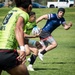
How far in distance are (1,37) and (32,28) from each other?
5.80 metres

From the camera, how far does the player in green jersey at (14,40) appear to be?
714cm

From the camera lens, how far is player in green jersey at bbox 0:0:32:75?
23.4 feet

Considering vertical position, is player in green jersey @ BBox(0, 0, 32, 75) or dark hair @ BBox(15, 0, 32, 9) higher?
dark hair @ BBox(15, 0, 32, 9)

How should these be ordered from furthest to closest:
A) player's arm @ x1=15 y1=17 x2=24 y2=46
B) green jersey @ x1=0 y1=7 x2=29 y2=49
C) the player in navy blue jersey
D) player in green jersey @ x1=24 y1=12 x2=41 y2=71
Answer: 1. the player in navy blue jersey
2. player in green jersey @ x1=24 y1=12 x2=41 y2=71
3. green jersey @ x1=0 y1=7 x2=29 y2=49
4. player's arm @ x1=15 y1=17 x2=24 y2=46

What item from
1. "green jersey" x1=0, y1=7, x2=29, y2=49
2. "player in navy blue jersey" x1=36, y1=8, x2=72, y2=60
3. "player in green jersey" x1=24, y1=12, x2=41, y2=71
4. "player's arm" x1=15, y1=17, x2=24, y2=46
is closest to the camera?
"player's arm" x1=15, y1=17, x2=24, y2=46

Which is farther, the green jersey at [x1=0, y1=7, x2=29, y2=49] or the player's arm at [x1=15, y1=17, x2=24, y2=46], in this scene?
the green jersey at [x1=0, y1=7, x2=29, y2=49]

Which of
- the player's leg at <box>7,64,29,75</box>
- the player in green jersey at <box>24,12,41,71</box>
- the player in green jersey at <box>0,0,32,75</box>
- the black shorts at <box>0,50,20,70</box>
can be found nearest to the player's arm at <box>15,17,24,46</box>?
the player in green jersey at <box>0,0,32,75</box>

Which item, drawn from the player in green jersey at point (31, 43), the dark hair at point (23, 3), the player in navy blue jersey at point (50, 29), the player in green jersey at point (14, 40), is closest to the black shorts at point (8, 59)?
the player in green jersey at point (14, 40)

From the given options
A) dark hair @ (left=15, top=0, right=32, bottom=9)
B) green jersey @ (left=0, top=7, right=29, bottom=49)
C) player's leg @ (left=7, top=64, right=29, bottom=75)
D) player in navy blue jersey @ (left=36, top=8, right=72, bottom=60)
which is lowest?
player in navy blue jersey @ (left=36, top=8, right=72, bottom=60)

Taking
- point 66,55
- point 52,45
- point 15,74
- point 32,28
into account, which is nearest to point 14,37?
point 15,74

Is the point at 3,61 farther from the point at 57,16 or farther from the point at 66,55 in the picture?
the point at 66,55

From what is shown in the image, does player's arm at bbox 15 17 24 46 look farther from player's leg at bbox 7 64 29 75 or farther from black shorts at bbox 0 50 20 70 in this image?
player's leg at bbox 7 64 29 75

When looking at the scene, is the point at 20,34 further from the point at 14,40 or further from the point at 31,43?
the point at 31,43

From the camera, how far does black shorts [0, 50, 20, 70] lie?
713 centimetres
